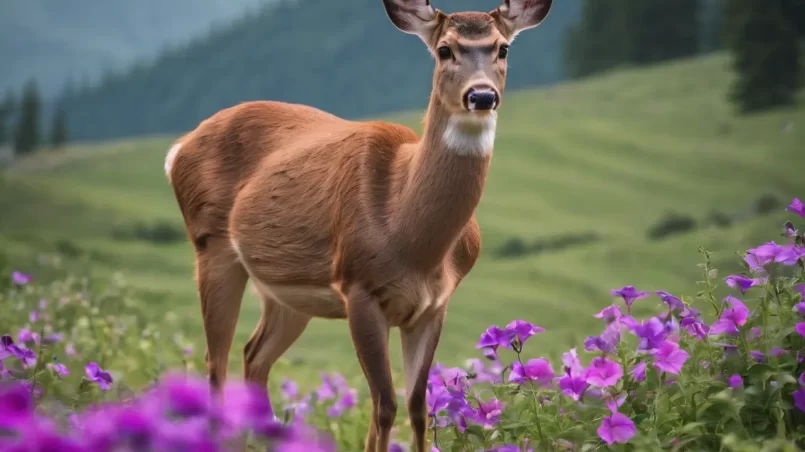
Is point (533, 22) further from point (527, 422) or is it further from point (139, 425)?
point (139, 425)

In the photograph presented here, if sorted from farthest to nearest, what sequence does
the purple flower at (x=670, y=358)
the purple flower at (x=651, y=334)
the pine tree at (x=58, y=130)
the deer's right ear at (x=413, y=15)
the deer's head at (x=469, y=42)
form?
the pine tree at (x=58, y=130) < the deer's right ear at (x=413, y=15) < the deer's head at (x=469, y=42) < the purple flower at (x=651, y=334) < the purple flower at (x=670, y=358)

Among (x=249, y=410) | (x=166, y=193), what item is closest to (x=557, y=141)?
(x=166, y=193)

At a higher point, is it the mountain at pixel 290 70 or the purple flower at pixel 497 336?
the purple flower at pixel 497 336

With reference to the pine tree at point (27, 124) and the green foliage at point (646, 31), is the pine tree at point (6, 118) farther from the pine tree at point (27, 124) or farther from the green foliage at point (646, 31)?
the green foliage at point (646, 31)

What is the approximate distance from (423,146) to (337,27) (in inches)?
3019

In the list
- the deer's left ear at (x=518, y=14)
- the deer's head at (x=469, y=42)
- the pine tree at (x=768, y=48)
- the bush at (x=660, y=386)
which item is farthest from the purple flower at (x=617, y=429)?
the pine tree at (x=768, y=48)

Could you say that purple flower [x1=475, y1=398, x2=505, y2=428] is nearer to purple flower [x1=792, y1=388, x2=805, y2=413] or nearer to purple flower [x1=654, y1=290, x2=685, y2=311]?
purple flower [x1=654, y1=290, x2=685, y2=311]

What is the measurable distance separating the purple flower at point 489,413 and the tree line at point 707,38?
16529 millimetres

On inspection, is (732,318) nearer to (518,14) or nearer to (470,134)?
(470,134)

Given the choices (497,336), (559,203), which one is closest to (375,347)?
(497,336)

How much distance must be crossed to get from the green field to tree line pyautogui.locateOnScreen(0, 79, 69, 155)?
18.4 feet

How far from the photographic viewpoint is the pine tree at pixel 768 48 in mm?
21344

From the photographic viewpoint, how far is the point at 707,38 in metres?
34.9

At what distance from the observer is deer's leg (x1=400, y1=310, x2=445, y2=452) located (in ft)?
14.4
